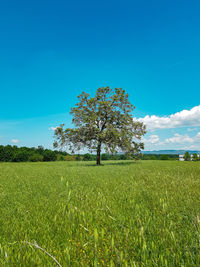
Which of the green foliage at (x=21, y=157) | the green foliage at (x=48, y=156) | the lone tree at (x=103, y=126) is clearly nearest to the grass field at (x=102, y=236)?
the lone tree at (x=103, y=126)

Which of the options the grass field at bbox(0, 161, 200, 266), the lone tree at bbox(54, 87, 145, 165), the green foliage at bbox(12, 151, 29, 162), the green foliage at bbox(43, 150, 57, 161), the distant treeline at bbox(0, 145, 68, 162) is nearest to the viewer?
the grass field at bbox(0, 161, 200, 266)

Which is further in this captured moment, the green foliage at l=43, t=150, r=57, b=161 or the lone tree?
the green foliage at l=43, t=150, r=57, b=161

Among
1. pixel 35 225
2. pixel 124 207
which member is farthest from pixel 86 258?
pixel 124 207

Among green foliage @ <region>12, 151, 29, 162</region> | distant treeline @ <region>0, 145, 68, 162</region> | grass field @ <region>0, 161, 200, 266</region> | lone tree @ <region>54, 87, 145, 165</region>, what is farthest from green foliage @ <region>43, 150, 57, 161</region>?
grass field @ <region>0, 161, 200, 266</region>

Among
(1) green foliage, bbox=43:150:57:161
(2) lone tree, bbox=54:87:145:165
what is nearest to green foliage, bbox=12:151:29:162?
(1) green foliage, bbox=43:150:57:161

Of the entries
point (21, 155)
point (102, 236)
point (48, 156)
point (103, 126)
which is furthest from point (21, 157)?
point (102, 236)

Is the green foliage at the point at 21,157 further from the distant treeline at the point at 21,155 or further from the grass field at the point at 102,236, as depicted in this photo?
the grass field at the point at 102,236

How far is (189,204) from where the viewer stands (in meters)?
3.60

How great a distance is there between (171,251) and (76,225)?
1.52 metres

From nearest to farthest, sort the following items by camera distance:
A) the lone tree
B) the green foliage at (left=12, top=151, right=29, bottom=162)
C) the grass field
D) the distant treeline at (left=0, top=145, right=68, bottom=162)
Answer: the grass field < the lone tree < the distant treeline at (left=0, top=145, right=68, bottom=162) < the green foliage at (left=12, top=151, right=29, bottom=162)

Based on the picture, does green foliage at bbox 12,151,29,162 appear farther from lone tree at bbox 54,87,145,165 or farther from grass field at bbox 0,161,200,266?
grass field at bbox 0,161,200,266

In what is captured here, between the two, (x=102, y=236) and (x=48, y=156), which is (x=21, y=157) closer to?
(x=48, y=156)

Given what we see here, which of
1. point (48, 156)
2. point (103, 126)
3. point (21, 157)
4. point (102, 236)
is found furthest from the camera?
point (48, 156)

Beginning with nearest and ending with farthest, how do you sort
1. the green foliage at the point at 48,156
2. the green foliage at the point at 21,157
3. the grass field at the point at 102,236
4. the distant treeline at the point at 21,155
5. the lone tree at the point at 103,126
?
the grass field at the point at 102,236
the lone tree at the point at 103,126
the distant treeline at the point at 21,155
the green foliage at the point at 21,157
the green foliage at the point at 48,156
